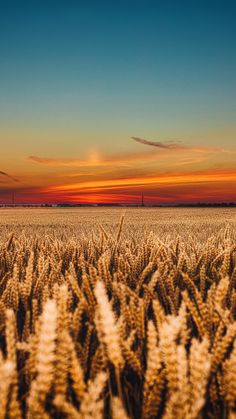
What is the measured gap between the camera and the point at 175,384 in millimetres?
716

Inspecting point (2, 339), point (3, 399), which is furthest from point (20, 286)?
point (3, 399)

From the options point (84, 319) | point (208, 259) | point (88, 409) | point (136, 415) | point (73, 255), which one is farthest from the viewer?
point (73, 255)

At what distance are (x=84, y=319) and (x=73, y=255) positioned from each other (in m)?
1.03

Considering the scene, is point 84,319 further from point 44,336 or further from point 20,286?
point 44,336

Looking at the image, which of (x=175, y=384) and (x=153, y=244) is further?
(x=153, y=244)

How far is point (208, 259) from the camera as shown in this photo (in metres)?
2.27

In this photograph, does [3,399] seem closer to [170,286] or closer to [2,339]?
[2,339]

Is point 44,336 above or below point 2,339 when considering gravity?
above

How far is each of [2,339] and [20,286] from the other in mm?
265

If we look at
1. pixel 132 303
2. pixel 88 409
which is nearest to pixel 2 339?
pixel 132 303

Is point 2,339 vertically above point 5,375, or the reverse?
point 5,375

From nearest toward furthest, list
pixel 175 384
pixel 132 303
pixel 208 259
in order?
pixel 175 384
pixel 132 303
pixel 208 259

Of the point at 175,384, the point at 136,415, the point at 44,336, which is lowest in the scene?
the point at 136,415

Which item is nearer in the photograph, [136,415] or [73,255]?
[136,415]
